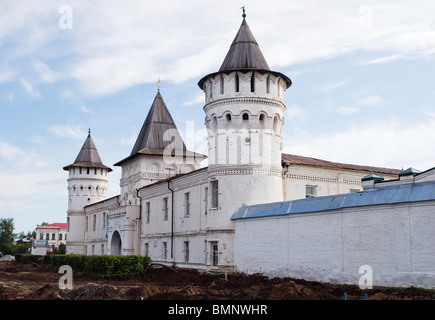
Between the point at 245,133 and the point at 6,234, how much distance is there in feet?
273

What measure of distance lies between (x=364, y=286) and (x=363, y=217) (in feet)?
7.06

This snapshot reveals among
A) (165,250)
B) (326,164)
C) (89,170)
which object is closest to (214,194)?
(326,164)

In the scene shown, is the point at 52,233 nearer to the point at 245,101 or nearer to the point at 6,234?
the point at 6,234

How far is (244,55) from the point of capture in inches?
952

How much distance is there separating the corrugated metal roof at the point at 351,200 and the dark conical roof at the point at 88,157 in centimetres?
2990

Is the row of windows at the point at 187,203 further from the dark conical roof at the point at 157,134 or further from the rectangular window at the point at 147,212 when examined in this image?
the dark conical roof at the point at 157,134

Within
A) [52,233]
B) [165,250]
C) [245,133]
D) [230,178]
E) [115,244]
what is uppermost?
[245,133]

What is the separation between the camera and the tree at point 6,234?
92.4 metres

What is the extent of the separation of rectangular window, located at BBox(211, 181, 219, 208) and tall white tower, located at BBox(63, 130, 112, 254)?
27.7 m

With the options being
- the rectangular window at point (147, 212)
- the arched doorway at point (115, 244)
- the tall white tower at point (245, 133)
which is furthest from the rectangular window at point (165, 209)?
the tall white tower at point (245, 133)

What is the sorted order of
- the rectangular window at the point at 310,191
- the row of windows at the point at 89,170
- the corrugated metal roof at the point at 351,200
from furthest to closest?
the row of windows at the point at 89,170, the rectangular window at the point at 310,191, the corrugated metal roof at the point at 351,200

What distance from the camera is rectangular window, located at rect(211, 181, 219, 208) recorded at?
2420 centimetres
